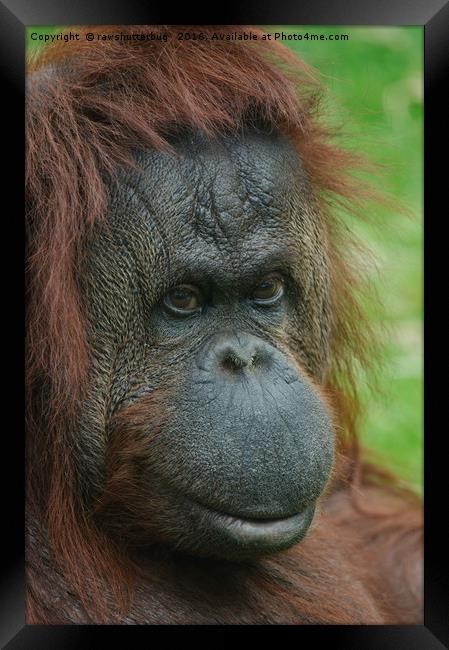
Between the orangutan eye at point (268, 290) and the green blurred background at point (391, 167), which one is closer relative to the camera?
the orangutan eye at point (268, 290)

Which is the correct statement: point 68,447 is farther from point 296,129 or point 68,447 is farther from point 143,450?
point 296,129

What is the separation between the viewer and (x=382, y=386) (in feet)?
10.1

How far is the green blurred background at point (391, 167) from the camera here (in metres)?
2.71

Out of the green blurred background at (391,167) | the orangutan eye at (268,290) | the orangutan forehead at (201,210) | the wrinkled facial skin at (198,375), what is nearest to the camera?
the wrinkled facial skin at (198,375)

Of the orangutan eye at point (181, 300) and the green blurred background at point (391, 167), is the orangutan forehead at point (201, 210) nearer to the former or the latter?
the orangutan eye at point (181, 300)

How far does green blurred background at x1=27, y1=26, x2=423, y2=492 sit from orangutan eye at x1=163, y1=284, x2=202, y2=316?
0.71 m

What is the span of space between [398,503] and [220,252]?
5.89 feet

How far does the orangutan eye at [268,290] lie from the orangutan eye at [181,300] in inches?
6.7

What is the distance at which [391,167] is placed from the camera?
2811 mm

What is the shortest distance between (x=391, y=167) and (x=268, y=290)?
2.50 feet

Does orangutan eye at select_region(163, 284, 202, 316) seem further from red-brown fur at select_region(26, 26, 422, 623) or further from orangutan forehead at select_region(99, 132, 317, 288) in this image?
red-brown fur at select_region(26, 26, 422, 623)
